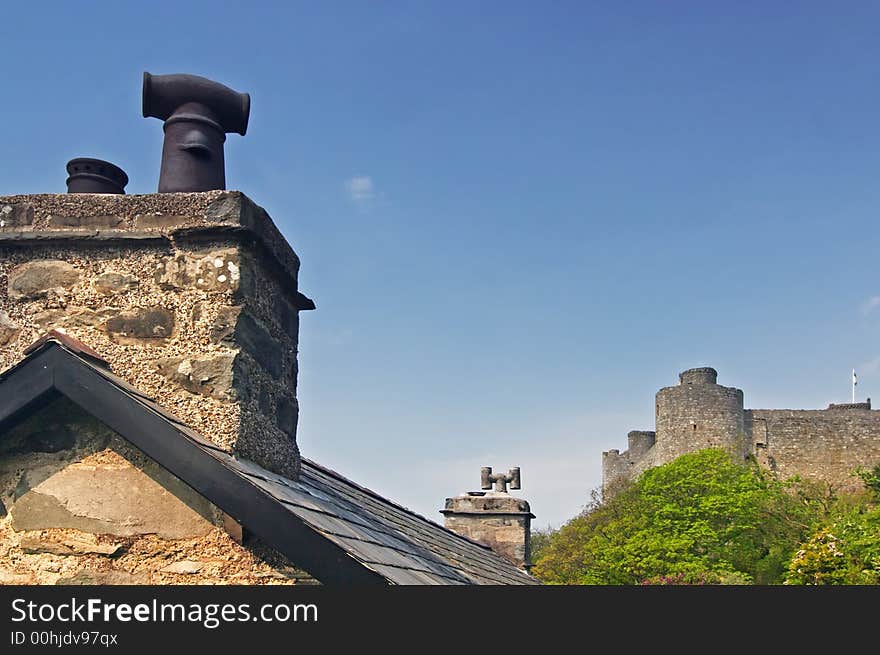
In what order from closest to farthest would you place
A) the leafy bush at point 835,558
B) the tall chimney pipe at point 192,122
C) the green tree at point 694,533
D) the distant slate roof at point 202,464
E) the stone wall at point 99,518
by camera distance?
the distant slate roof at point 202,464
the stone wall at point 99,518
the tall chimney pipe at point 192,122
the leafy bush at point 835,558
the green tree at point 694,533

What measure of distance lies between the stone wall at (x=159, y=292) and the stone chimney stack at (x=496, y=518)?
8.60 metres

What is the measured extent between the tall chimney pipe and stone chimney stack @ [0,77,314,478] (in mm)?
490

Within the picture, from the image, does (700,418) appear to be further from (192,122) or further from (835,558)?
(192,122)

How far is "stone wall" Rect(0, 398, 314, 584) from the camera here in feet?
10.9

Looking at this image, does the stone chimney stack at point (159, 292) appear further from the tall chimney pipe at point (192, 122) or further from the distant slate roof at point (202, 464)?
the tall chimney pipe at point (192, 122)

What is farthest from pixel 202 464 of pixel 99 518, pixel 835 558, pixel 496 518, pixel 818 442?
pixel 818 442

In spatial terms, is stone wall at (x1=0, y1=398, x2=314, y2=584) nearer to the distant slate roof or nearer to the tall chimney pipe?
the distant slate roof

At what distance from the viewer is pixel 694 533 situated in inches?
1336

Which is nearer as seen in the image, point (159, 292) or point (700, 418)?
point (159, 292)

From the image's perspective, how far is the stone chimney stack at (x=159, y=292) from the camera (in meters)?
3.76

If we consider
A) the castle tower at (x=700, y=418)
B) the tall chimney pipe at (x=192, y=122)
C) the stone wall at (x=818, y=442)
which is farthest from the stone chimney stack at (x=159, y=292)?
the stone wall at (x=818, y=442)

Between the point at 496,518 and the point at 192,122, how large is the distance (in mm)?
8839
